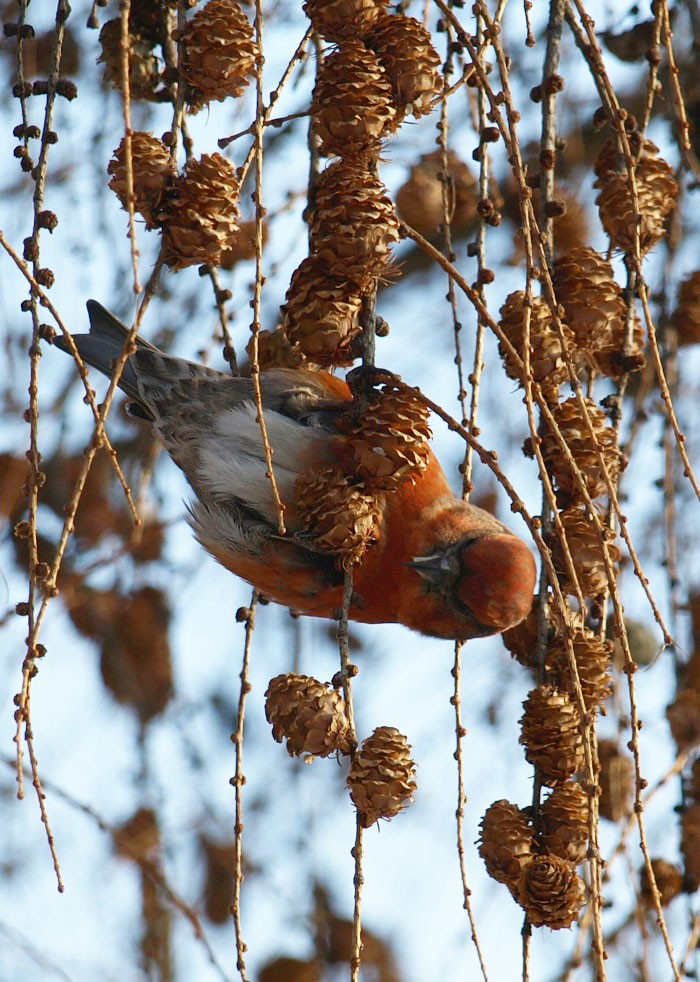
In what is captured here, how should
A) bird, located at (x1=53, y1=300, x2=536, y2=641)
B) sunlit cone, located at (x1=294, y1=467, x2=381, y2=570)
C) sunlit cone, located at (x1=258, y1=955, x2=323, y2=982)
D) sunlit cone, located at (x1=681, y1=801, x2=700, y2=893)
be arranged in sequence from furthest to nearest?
1. sunlit cone, located at (x1=258, y1=955, x2=323, y2=982)
2. bird, located at (x1=53, y1=300, x2=536, y2=641)
3. sunlit cone, located at (x1=681, y1=801, x2=700, y2=893)
4. sunlit cone, located at (x1=294, y1=467, x2=381, y2=570)

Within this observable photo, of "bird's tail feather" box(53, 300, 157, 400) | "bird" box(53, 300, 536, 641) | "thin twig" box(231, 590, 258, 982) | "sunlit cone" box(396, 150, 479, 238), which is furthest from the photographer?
"bird's tail feather" box(53, 300, 157, 400)

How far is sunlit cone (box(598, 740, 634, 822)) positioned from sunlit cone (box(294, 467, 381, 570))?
2.60 feet

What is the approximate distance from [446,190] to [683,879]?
4.14ft

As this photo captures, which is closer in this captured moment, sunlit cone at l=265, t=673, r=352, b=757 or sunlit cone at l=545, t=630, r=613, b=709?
sunlit cone at l=265, t=673, r=352, b=757

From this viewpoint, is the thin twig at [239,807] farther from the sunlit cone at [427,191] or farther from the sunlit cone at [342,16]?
the sunlit cone at [427,191]

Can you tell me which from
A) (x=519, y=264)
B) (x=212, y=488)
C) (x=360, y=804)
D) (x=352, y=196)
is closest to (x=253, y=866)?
(x=212, y=488)

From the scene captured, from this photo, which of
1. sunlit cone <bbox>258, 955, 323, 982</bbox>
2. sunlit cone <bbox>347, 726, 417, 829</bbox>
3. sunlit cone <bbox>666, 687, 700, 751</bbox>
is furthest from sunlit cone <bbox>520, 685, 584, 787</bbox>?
sunlit cone <bbox>258, 955, 323, 982</bbox>

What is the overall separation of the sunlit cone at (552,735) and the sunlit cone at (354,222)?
25.0 inches

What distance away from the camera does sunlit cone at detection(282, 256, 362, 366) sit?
1447 millimetres

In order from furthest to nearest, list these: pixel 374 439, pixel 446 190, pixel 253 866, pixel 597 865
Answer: pixel 253 866 → pixel 446 190 → pixel 374 439 → pixel 597 865

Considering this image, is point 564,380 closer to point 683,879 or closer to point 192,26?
point 192,26

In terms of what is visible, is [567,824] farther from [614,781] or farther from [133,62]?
[133,62]

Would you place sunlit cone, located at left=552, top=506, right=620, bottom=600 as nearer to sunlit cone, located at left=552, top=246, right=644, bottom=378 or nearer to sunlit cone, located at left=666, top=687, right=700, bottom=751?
sunlit cone, located at left=552, top=246, right=644, bottom=378

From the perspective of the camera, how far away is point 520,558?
217 centimetres
